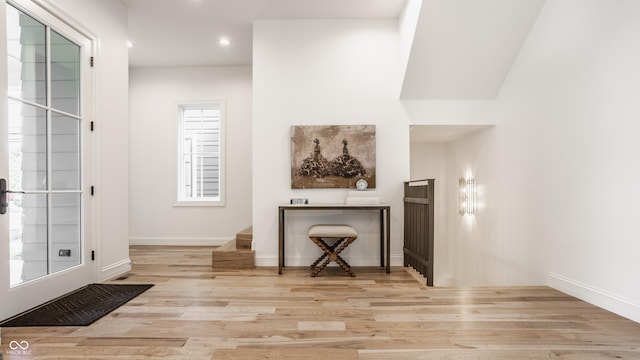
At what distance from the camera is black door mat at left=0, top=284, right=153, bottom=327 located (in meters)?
2.42

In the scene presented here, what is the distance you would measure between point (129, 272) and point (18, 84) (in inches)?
85.0

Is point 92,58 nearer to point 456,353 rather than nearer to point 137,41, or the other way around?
point 137,41

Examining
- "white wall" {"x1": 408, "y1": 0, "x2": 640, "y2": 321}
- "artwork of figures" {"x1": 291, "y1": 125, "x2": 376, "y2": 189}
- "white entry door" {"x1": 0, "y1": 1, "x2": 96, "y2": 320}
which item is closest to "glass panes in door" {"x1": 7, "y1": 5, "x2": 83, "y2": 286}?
"white entry door" {"x1": 0, "y1": 1, "x2": 96, "y2": 320}

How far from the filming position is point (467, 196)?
5.13 metres

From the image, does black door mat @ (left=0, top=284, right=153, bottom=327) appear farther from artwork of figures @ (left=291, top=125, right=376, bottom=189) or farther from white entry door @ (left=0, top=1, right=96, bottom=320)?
artwork of figures @ (left=291, top=125, right=376, bottom=189)

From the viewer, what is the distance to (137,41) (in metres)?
4.84

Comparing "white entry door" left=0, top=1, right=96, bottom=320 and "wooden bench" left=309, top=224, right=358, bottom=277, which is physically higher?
"white entry door" left=0, top=1, right=96, bottom=320

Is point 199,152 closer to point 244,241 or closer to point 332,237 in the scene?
point 244,241

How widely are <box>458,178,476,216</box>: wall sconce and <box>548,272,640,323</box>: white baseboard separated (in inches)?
67.7

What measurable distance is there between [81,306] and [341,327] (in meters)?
2.02

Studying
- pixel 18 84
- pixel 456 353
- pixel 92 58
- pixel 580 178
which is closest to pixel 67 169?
pixel 18 84

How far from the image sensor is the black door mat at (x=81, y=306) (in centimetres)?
242

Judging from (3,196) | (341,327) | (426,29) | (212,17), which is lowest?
(341,327)

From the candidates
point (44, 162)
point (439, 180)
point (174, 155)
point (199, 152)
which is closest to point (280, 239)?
point (44, 162)
